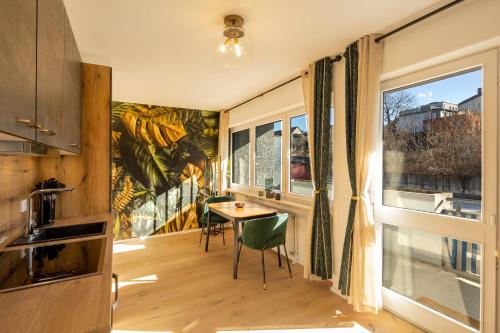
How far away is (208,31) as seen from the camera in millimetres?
2088

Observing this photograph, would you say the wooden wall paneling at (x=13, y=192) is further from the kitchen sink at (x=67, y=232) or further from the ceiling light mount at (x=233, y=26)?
the ceiling light mount at (x=233, y=26)

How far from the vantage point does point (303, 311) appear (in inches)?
89.5

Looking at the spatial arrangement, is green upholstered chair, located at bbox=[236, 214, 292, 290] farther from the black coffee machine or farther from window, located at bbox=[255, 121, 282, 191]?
the black coffee machine

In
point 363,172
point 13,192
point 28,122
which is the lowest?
point 13,192

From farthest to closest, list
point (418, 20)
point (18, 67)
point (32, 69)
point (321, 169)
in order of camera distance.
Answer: point (321, 169) → point (418, 20) → point (32, 69) → point (18, 67)

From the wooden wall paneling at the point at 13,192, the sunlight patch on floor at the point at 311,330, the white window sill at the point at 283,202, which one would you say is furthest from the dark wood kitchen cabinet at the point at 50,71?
the white window sill at the point at 283,202

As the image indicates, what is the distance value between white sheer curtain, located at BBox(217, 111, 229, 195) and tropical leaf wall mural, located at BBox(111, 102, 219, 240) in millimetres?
147

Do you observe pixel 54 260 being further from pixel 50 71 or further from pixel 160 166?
pixel 160 166

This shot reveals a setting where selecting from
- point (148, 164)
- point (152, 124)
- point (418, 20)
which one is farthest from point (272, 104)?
point (148, 164)

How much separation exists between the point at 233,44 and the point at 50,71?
4.31 ft

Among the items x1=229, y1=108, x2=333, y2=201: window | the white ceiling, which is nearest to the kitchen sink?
the white ceiling

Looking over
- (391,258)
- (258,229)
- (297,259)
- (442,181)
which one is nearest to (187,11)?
(258,229)

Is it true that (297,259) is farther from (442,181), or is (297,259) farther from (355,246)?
(442,181)

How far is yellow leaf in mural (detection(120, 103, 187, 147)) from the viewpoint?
4.39 meters
